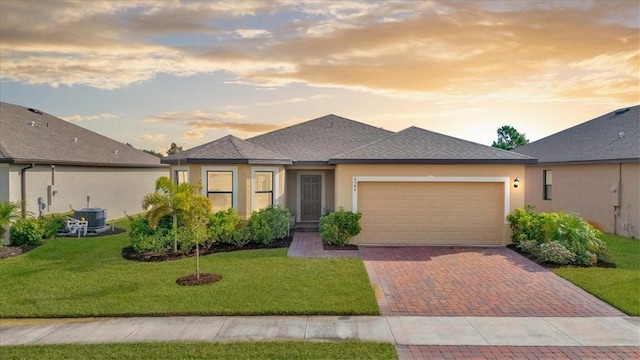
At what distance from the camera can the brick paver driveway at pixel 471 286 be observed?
24.6 feet

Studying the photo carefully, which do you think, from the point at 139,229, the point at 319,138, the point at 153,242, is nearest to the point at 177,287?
the point at 153,242

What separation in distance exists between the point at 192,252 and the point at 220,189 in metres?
2.70

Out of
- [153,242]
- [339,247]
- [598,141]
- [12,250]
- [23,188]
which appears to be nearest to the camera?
[153,242]

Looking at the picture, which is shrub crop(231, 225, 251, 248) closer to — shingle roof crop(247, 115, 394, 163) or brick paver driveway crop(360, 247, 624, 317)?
brick paver driveway crop(360, 247, 624, 317)

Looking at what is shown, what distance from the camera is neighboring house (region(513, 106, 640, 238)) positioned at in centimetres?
1486

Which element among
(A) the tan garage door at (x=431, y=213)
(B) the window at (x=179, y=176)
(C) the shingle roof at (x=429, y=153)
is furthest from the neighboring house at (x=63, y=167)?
(A) the tan garage door at (x=431, y=213)

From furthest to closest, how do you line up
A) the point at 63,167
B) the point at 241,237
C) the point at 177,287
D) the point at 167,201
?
the point at 63,167 → the point at 241,237 → the point at 167,201 → the point at 177,287

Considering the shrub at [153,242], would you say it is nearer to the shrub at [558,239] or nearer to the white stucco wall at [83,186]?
the white stucco wall at [83,186]

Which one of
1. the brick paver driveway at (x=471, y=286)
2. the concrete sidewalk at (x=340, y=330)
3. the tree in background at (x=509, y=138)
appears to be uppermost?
the tree in background at (x=509, y=138)

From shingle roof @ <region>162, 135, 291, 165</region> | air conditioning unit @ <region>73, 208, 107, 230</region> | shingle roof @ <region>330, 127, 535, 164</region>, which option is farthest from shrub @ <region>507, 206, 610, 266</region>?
air conditioning unit @ <region>73, 208, 107, 230</region>

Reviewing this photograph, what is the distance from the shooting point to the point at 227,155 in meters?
14.1

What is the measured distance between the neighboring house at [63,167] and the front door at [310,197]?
9628 mm

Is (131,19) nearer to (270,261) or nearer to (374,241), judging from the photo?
(270,261)

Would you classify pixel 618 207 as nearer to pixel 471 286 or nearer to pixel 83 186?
pixel 471 286
